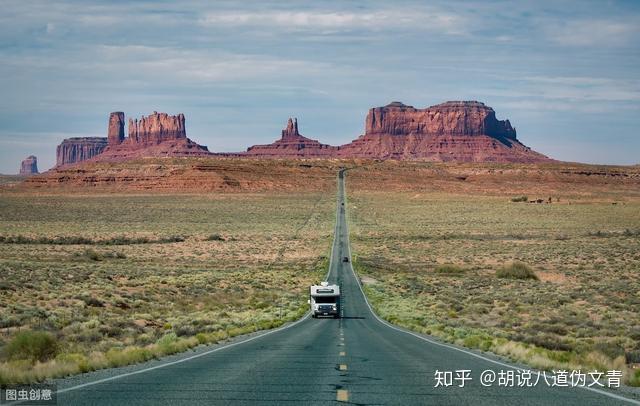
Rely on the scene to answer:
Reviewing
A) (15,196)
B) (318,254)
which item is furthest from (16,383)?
(15,196)

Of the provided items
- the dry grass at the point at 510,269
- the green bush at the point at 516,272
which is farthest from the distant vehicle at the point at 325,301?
the green bush at the point at 516,272

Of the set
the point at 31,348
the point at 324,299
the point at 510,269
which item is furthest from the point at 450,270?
the point at 31,348

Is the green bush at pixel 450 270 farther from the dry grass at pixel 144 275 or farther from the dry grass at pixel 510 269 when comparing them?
the dry grass at pixel 144 275

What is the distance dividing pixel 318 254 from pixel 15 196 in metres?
99.5

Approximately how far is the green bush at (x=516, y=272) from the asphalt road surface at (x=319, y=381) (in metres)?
31.9

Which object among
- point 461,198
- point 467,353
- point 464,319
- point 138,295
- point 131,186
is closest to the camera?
point 467,353

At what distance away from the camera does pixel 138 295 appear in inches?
1494

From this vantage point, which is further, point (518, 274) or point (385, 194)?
point (385, 194)

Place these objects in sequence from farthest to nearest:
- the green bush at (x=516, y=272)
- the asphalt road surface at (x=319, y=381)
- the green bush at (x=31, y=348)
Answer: the green bush at (x=516, y=272)
the green bush at (x=31, y=348)
the asphalt road surface at (x=319, y=381)

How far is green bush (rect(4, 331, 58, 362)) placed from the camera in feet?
54.0

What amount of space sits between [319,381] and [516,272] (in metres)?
41.1

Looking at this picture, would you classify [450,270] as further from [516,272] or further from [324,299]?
[324,299]

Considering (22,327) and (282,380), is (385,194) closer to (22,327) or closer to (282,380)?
(22,327)

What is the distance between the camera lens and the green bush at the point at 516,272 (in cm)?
5153
